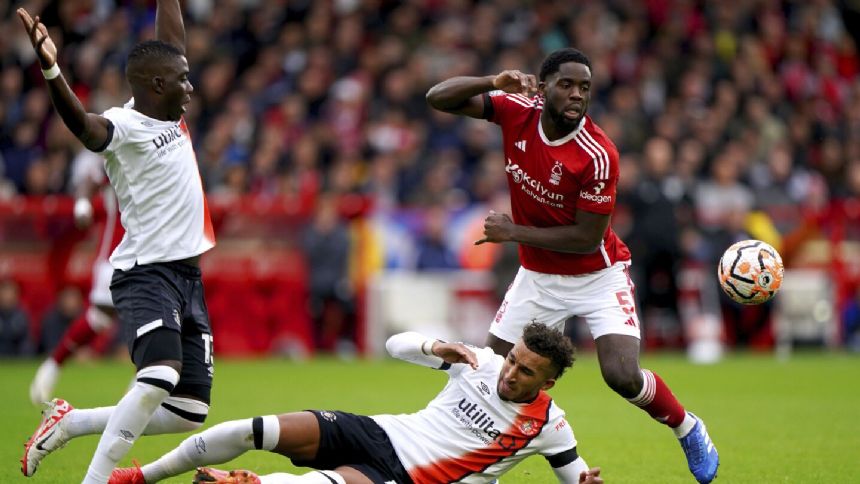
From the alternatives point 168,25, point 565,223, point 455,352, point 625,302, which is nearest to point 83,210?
point 168,25

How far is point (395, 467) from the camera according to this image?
646cm

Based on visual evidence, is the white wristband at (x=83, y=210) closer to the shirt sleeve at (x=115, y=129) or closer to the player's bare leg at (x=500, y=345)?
the shirt sleeve at (x=115, y=129)

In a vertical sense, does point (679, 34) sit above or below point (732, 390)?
above

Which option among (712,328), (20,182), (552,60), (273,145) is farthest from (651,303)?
(552,60)

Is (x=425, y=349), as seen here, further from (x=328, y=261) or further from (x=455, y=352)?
(x=328, y=261)

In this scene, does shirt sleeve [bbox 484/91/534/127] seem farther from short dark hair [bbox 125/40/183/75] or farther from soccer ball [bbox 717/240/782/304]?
short dark hair [bbox 125/40/183/75]

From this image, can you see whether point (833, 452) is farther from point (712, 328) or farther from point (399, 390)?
point (712, 328)

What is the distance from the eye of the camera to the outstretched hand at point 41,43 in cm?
635

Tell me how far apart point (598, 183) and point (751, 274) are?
1400mm

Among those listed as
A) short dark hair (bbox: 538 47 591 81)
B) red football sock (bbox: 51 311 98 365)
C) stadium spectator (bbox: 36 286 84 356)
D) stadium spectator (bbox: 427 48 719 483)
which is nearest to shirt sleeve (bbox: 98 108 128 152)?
stadium spectator (bbox: 427 48 719 483)

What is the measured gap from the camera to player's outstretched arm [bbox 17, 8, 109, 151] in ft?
20.7

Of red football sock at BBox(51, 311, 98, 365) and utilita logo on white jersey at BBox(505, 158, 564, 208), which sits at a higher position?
utilita logo on white jersey at BBox(505, 158, 564, 208)

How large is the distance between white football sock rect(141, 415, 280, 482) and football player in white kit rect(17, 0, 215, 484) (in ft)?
0.99

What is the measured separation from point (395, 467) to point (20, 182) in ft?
42.4
